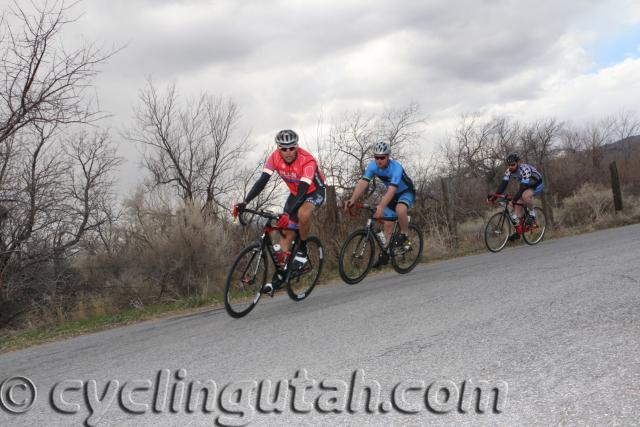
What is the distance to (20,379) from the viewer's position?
16.5 feet

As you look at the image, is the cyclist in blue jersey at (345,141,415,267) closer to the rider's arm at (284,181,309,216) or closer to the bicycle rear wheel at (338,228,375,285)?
the bicycle rear wheel at (338,228,375,285)

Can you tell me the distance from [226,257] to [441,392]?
954 cm

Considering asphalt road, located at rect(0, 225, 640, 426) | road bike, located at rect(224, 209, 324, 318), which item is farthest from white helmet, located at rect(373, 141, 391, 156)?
asphalt road, located at rect(0, 225, 640, 426)

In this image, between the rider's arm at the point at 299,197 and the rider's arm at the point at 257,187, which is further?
the rider's arm at the point at 299,197

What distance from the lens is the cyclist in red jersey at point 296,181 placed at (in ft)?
23.7

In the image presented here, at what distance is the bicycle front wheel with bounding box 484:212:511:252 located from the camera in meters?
13.0

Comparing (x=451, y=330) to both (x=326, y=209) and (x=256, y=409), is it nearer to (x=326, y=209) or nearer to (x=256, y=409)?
(x=256, y=409)

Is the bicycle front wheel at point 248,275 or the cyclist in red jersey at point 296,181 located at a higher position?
the cyclist in red jersey at point 296,181

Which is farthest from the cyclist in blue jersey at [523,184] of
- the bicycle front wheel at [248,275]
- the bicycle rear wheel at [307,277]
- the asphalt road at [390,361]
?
the bicycle front wheel at [248,275]

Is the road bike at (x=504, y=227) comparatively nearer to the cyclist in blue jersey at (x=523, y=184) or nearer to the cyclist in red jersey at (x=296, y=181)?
the cyclist in blue jersey at (x=523, y=184)

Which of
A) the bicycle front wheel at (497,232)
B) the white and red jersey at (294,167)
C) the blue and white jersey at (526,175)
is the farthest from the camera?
the blue and white jersey at (526,175)

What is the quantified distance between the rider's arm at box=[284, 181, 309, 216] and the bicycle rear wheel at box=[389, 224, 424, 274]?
2770 mm

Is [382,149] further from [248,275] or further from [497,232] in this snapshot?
[497,232]

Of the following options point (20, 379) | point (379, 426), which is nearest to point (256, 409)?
point (379, 426)
